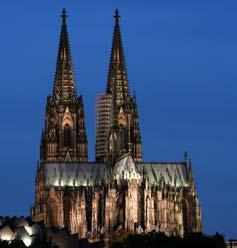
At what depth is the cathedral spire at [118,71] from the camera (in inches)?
5886

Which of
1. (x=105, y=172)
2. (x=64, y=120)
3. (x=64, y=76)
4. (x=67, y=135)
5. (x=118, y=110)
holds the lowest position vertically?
(x=105, y=172)

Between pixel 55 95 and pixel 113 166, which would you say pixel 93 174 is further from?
pixel 55 95

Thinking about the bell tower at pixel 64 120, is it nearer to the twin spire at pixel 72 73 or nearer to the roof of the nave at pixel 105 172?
the twin spire at pixel 72 73

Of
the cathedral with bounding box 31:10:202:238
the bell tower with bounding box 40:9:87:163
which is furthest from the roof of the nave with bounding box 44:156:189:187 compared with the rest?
the bell tower with bounding box 40:9:87:163

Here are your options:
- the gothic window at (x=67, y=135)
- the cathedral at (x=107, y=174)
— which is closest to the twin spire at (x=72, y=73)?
the cathedral at (x=107, y=174)

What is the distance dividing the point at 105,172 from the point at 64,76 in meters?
16.0

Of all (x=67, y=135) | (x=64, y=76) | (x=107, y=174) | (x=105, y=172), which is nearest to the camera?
(x=107, y=174)

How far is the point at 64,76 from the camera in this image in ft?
487

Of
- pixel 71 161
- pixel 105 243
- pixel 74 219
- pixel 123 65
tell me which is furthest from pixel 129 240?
pixel 123 65

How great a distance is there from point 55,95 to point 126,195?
23681 mm

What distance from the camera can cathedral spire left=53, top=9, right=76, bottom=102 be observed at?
14825cm

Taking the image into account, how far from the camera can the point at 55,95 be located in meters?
148

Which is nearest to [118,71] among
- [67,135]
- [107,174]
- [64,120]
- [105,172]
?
[64,120]

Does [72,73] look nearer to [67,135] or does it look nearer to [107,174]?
[67,135]
